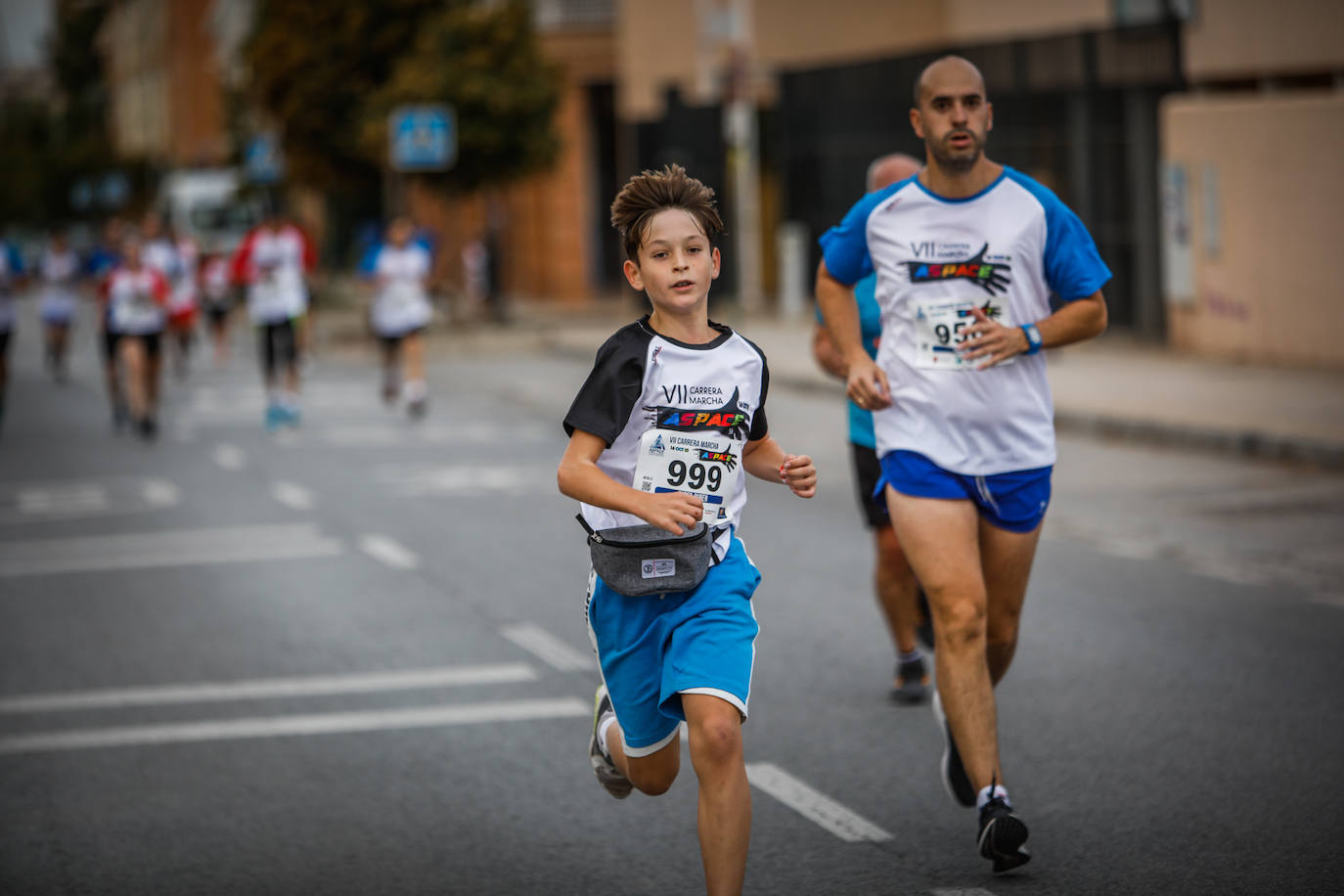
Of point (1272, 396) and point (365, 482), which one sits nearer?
point (365, 482)

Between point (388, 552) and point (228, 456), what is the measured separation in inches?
239

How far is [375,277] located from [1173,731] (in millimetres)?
14812

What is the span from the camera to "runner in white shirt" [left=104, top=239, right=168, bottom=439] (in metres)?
18.6

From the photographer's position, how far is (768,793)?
20.3 ft

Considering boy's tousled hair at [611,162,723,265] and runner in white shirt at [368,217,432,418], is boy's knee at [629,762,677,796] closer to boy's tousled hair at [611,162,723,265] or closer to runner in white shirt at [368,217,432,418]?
boy's tousled hair at [611,162,723,265]

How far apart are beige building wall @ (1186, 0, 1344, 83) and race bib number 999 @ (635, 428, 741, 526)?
16.6 m

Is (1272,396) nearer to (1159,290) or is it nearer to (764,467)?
(1159,290)

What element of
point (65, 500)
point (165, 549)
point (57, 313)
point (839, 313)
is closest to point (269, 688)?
point (839, 313)

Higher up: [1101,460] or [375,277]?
[375,277]

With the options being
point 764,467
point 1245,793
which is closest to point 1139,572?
point 1245,793

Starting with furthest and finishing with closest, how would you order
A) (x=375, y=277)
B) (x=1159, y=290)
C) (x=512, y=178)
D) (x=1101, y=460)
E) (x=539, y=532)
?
(x=512, y=178)
(x=1159, y=290)
(x=375, y=277)
(x=1101, y=460)
(x=539, y=532)

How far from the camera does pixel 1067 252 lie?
18.8 ft

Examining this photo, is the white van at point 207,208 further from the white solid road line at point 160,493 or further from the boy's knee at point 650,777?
the boy's knee at point 650,777

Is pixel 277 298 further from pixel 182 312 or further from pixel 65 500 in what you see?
pixel 182 312
